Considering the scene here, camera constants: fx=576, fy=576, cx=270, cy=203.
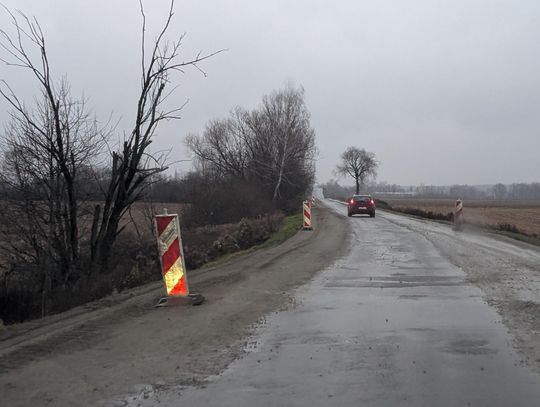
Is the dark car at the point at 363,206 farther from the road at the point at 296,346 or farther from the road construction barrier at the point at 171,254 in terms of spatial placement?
the road construction barrier at the point at 171,254

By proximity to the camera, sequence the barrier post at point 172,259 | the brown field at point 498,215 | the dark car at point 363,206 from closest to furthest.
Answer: the barrier post at point 172,259 → the brown field at point 498,215 → the dark car at point 363,206

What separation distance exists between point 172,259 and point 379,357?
411 centimetres

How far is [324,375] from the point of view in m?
5.24

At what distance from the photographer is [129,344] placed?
6.54 m

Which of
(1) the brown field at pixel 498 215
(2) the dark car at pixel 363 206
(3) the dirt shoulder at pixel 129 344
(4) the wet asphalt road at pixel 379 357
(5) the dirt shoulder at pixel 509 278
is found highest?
(2) the dark car at pixel 363 206

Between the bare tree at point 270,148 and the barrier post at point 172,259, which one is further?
the bare tree at point 270,148

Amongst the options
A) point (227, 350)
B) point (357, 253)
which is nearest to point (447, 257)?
point (357, 253)

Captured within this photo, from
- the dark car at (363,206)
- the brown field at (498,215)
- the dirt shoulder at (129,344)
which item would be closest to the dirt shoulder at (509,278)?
the dirt shoulder at (129,344)

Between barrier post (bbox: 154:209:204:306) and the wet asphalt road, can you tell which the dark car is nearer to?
the wet asphalt road

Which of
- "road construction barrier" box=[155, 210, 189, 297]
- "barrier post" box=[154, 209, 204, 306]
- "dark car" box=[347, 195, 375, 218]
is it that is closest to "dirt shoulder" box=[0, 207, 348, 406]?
"barrier post" box=[154, 209, 204, 306]

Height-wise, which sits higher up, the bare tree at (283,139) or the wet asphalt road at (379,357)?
the bare tree at (283,139)

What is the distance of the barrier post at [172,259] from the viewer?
8.90m

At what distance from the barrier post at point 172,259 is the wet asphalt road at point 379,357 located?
1734 millimetres

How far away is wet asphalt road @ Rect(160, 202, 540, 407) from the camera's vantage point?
4677 mm
